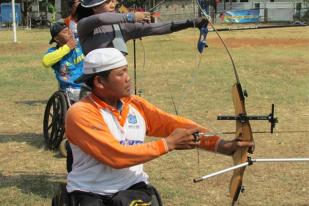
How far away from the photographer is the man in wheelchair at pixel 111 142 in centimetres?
295

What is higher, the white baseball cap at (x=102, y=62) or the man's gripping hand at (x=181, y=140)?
the white baseball cap at (x=102, y=62)

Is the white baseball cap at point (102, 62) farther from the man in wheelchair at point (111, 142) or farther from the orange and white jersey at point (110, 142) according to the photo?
the orange and white jersey at point (110, 142)

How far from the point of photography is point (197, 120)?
8438 millimetres

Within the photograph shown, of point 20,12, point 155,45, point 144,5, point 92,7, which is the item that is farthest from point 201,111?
point 20,12

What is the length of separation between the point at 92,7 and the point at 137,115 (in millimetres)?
1620

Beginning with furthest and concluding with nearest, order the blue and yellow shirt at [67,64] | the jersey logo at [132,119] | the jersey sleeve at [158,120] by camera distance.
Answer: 1. the blue and yellow shirt at [67,64]
2. the jersey sleeve at [158,120]
3. the jersey logo at [132,119]

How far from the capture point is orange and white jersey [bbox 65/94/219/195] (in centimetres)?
295

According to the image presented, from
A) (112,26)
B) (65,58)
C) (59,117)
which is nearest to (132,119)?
(112,26)

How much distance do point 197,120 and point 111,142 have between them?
5558 millimetres

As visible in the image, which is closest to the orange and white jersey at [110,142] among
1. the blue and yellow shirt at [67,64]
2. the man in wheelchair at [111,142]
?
the man in wheelchair at [111,142]

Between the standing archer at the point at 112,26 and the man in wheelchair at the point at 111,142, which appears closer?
the man in wheelchair at the point at 111,142

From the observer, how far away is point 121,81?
3092 mm

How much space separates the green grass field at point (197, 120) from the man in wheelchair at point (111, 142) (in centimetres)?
185

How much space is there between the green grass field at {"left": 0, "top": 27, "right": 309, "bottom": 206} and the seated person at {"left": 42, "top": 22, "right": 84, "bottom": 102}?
2.84ft
